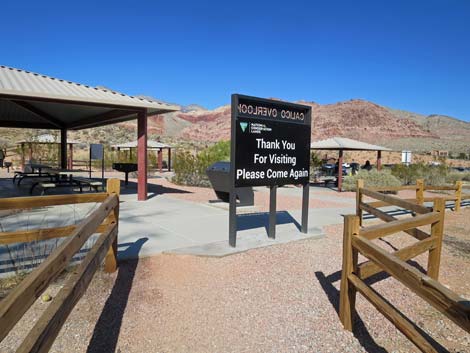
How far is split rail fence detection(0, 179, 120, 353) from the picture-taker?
1.69m

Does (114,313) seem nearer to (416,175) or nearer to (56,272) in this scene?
(56,272)

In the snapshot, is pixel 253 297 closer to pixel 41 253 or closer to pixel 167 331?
pixel 167 331

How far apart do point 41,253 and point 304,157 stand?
14.7 feet

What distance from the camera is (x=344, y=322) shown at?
3486 mm

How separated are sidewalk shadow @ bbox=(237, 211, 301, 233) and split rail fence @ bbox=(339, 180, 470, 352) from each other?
2.87m

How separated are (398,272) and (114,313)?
2.54 m

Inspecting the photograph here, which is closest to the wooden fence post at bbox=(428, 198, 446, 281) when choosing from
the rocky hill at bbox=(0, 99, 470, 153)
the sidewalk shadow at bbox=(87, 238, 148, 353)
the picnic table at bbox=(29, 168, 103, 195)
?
the sidewalk shadow at bbox=(87, 238, 148, 353)

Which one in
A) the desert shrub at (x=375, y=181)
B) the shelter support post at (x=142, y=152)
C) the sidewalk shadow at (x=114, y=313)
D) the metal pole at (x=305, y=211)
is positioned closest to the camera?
the sidewalk shadow at (x=114, y=313)

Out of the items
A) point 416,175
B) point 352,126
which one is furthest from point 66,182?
point 352,126

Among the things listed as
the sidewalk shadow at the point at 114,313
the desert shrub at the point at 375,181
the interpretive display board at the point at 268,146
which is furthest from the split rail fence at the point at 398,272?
the desert shrub at the point at 375,181

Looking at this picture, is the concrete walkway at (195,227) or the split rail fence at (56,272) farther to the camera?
the concrete walkway at (195,227)

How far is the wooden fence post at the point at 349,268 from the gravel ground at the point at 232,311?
142 mm

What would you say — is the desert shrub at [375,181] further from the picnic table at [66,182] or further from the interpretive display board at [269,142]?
the picnic table at [66,182]

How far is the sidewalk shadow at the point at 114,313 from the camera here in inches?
118
